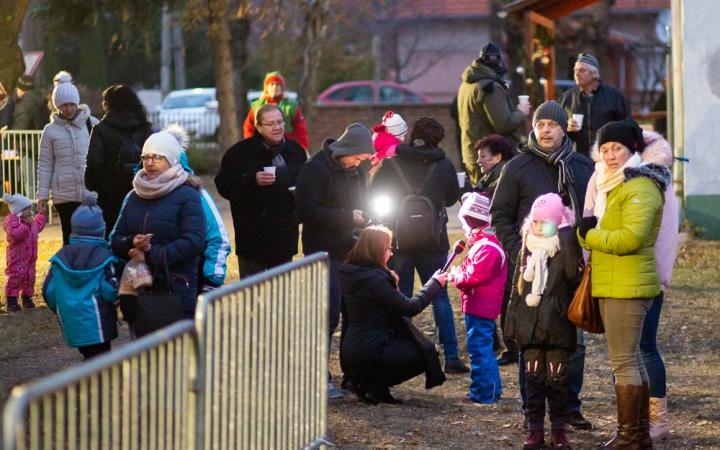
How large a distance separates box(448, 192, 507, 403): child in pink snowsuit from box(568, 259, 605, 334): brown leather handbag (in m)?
1.24

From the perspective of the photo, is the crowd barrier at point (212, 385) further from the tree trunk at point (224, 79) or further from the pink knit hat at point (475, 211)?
the tree trunk at point (224, 79)

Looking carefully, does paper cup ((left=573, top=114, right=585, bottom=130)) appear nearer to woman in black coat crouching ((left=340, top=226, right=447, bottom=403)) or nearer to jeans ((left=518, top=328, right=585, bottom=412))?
woman in black coat crouching ((left=340, top=226, right=447, bottom=403))

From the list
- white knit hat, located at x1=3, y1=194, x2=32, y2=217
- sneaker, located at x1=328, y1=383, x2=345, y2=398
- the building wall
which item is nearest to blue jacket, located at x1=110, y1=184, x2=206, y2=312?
sneaker, located at x1=328, y1=383, x2=345, y2=398

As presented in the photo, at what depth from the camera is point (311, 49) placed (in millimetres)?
20469

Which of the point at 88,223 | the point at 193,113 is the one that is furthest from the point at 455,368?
the point at 193,113

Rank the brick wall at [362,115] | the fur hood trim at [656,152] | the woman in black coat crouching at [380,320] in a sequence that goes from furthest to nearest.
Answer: the brick wall at [362,115], the woman in black coat crouching at [380,320], the fur hood trim at [656,152]

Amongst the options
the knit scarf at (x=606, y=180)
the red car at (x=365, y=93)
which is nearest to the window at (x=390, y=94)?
the red car at (x=365, y=93)

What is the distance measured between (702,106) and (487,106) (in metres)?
5.06

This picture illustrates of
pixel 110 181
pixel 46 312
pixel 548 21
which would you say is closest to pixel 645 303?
pixel 110 181

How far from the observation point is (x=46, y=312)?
10.0 meters

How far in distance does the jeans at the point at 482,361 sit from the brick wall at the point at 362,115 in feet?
60.6

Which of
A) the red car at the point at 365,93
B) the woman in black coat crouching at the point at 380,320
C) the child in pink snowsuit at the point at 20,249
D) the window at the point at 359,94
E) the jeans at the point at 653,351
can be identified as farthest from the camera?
the window at the point at 359,94

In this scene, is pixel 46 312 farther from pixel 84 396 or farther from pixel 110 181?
pixel 84 396

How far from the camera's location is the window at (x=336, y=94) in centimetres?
3275
